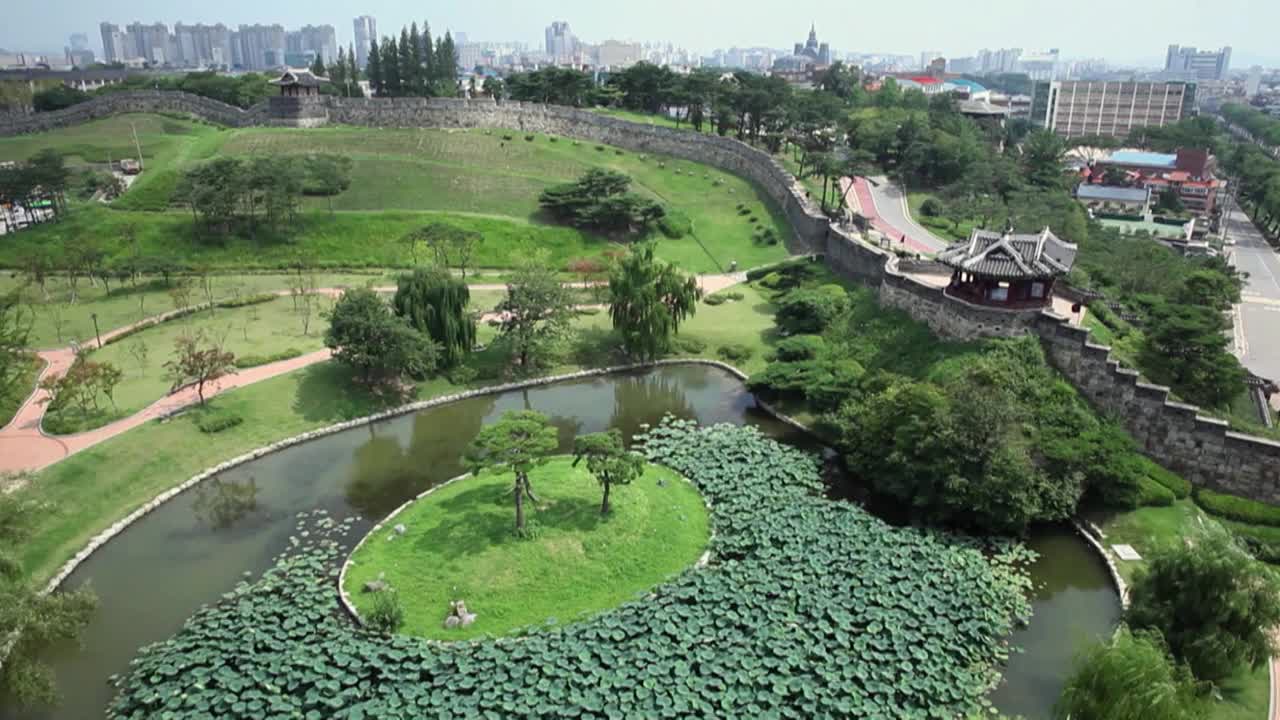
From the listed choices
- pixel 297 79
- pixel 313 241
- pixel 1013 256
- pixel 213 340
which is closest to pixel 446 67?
pixel 297 79

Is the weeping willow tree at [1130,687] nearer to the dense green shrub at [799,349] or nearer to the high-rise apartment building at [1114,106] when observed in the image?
the dense green shrub at [799,349]

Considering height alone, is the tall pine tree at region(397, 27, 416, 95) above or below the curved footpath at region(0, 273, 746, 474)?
above

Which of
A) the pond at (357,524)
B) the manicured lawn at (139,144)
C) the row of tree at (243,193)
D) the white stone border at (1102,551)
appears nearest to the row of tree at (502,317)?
the pond at (357,524)

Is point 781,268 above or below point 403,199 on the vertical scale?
below

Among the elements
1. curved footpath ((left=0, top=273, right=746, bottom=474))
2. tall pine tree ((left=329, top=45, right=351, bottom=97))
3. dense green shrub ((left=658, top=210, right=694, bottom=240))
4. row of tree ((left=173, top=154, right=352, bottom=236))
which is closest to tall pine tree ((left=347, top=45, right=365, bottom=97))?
tall pine tree ((left=329, top=45, right=351, bottom=97))

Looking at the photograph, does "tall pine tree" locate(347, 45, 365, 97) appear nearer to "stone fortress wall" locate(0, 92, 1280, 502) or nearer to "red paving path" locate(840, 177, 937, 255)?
"stone fortress wall" locate(0, 92, 1280, 502)

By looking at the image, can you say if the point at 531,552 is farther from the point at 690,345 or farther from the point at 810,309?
the point at 810,309

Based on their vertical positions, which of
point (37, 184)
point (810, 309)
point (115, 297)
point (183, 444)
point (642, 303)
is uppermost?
point (37, 184)
